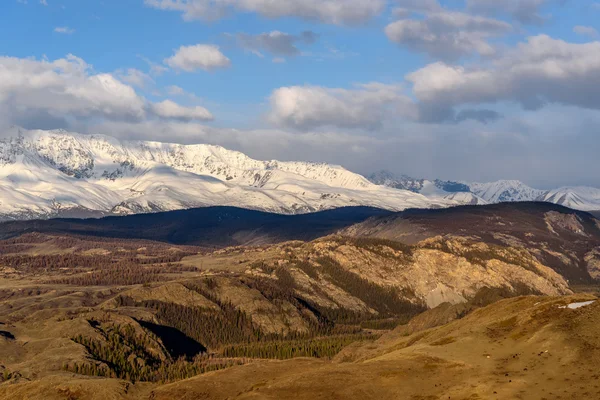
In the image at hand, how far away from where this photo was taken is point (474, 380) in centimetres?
14925

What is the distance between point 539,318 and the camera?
611 ft

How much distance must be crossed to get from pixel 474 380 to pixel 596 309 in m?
47.0

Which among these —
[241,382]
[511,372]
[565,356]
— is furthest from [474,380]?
[241,382]

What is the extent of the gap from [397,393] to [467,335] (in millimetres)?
49527

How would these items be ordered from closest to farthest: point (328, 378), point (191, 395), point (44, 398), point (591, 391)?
1. point (591, 391)
2. point (328, 378)
3. point (191, 395)
4. point (44, 398)

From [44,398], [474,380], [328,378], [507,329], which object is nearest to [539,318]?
[507,329]

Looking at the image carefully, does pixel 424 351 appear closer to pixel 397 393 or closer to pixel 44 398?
A: pixel 397 393

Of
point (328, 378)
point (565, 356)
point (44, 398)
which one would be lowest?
point (44, 398)

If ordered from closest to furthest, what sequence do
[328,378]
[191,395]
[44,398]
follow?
[328,378]
[191,395]
[44,398]

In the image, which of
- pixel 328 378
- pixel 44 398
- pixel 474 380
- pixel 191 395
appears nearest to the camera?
pixel 474 380

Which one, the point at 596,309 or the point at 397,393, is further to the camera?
the point at 596,309

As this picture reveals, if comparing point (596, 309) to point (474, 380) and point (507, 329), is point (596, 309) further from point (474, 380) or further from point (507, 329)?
point (474, 380)

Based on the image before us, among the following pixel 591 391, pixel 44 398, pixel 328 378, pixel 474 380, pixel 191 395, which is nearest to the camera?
pixel 591 391

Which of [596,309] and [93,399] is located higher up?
[596,309]
